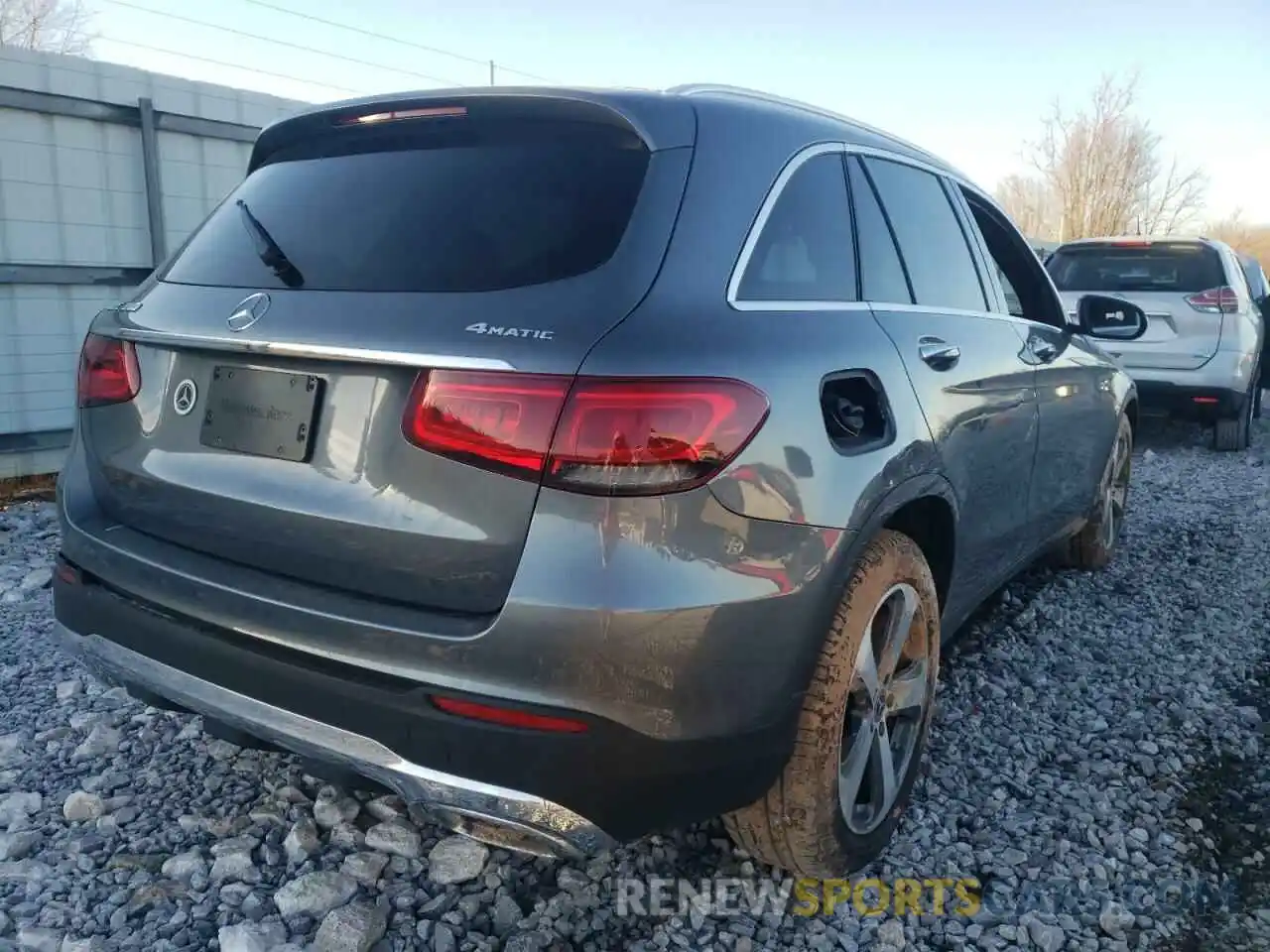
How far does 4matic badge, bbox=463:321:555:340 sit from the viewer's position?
172cm

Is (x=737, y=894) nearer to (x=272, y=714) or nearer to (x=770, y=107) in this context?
(x=272, y=714)

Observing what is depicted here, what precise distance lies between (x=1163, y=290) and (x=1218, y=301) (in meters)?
0.43

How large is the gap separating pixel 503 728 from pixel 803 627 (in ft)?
1.94

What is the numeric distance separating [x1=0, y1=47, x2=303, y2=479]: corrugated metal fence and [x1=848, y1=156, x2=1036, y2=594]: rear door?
5.21 m

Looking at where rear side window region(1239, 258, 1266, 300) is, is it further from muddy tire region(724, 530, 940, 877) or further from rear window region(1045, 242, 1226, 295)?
muddy tire region(724, 530, 940, 877)

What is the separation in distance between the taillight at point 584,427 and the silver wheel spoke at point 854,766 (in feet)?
2.98

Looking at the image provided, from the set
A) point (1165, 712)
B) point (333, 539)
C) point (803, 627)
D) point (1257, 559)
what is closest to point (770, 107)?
point (803, 627)

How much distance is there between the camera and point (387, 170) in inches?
85.6

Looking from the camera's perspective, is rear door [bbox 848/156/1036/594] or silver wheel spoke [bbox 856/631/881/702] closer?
silver wheel spoke [bbox 856/631/881/702]

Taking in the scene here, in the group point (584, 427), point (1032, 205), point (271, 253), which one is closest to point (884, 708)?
point (584, 427)

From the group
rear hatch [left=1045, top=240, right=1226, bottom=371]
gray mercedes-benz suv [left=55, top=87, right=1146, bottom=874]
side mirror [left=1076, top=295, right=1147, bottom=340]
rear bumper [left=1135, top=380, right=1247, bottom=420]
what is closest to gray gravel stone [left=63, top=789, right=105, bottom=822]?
gray mercedes-benz suv [left=55, top=87, right=1146, bottom=874]

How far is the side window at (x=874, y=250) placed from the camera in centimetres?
252

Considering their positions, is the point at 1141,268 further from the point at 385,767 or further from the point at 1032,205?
the point at 1032,205

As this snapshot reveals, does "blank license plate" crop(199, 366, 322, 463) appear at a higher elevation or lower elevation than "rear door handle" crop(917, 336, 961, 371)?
lower
